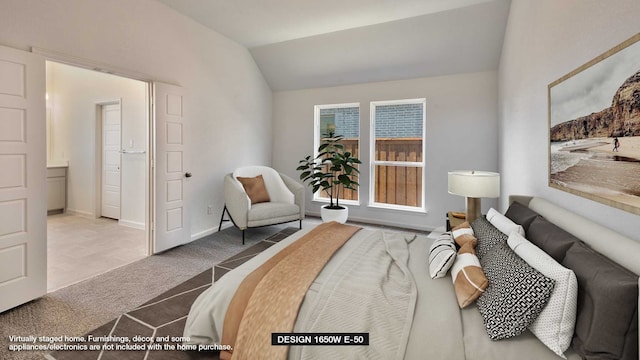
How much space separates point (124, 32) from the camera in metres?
2.84

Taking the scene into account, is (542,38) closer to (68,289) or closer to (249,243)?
(249,243)

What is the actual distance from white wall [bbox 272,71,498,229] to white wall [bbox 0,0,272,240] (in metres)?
1.15

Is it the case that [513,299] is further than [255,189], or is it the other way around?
[255,189]

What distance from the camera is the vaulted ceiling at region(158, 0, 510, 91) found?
10.6 ft

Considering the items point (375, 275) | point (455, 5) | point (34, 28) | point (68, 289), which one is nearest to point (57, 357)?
point (68, 289)

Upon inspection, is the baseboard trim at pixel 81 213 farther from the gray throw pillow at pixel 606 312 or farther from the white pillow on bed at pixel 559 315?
the gray throw pillow at pixel 606 312

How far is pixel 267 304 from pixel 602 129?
1.71 meters

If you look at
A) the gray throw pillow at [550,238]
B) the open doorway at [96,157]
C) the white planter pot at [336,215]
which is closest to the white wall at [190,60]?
the open doorway at [96,157]

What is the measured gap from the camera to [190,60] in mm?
3578

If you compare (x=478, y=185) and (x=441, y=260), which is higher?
(x=478, y=185)

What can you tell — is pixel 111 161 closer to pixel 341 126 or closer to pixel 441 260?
pixel 341 126

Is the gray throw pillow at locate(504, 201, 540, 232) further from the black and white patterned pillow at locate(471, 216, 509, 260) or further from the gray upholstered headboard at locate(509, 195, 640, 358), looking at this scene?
the black and white patterned pillow at locate(471, 216, 509, 260)

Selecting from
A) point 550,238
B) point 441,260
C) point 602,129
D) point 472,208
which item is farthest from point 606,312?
point 472,208

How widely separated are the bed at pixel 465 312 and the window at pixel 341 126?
338 cm
